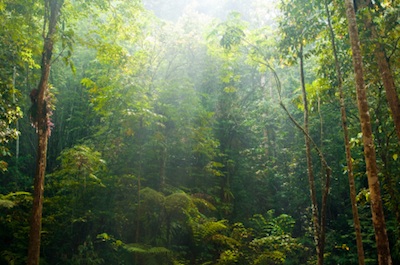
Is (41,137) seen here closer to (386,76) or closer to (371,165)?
(371,165)

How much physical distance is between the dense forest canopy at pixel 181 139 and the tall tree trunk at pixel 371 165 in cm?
2

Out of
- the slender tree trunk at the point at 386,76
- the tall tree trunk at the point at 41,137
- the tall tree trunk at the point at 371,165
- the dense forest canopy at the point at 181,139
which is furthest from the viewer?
the dense forest canopy at the point at 181,139

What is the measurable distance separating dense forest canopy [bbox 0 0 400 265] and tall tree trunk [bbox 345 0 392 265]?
20mm

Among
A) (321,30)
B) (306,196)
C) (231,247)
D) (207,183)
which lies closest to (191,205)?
(231,247)

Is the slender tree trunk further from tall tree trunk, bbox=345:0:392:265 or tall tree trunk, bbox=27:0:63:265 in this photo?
tall tree trunk, bbox=27:0:63:265

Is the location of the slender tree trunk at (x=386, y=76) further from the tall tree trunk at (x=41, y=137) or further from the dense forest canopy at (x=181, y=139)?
the tall tree trunk at (x=41, y=137)

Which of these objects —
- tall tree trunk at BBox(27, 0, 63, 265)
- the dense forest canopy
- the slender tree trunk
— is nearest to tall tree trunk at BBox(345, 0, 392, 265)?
the dense forest canopy

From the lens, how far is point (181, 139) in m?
10.8

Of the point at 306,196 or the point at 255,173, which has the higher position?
the point at 255,173

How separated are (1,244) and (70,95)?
273 inches

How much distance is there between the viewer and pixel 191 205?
8.64m

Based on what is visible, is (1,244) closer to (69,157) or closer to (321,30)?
(69,157)

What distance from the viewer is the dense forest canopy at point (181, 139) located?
645cm

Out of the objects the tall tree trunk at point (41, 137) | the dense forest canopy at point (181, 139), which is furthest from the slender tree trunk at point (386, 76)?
the tall tree trunk at point (41, 137)
